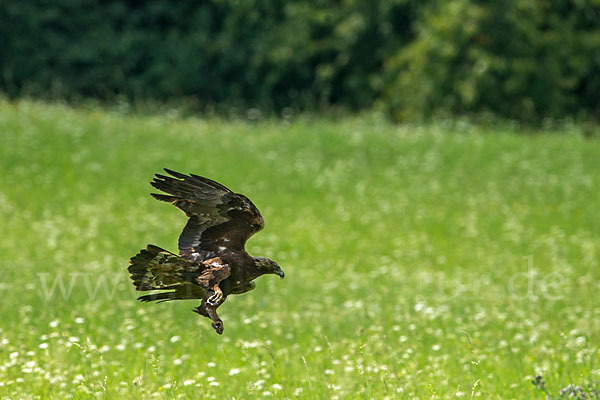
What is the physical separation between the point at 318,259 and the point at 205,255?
309 inches

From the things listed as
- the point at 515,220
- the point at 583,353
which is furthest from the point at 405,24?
the point at 583,353

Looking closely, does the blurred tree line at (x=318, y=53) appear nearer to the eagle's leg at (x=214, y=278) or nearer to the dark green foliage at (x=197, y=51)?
the dark green foliage at (x=197, y=51)

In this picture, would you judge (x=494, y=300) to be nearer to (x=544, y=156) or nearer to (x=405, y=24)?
(x=544, y=156)

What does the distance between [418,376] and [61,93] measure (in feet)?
81.6

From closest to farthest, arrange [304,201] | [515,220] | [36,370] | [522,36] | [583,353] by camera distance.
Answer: [36,370] < [583,353] < [515,220] < [304,201] < [522,36]

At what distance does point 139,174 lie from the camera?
1561 cm

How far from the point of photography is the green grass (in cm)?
558

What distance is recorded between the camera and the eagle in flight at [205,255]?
369cm

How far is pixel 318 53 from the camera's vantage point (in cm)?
2817

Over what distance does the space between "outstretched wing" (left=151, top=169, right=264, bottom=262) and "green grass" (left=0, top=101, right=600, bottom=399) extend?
3.29 feet

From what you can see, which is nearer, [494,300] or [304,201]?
[494,300]

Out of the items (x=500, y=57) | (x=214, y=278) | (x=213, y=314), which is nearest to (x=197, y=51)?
(x=500, y=57)

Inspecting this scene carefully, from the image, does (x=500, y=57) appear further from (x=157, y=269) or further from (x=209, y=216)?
(x=157, y=269)

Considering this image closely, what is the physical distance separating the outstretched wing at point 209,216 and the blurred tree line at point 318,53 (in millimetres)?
19535
